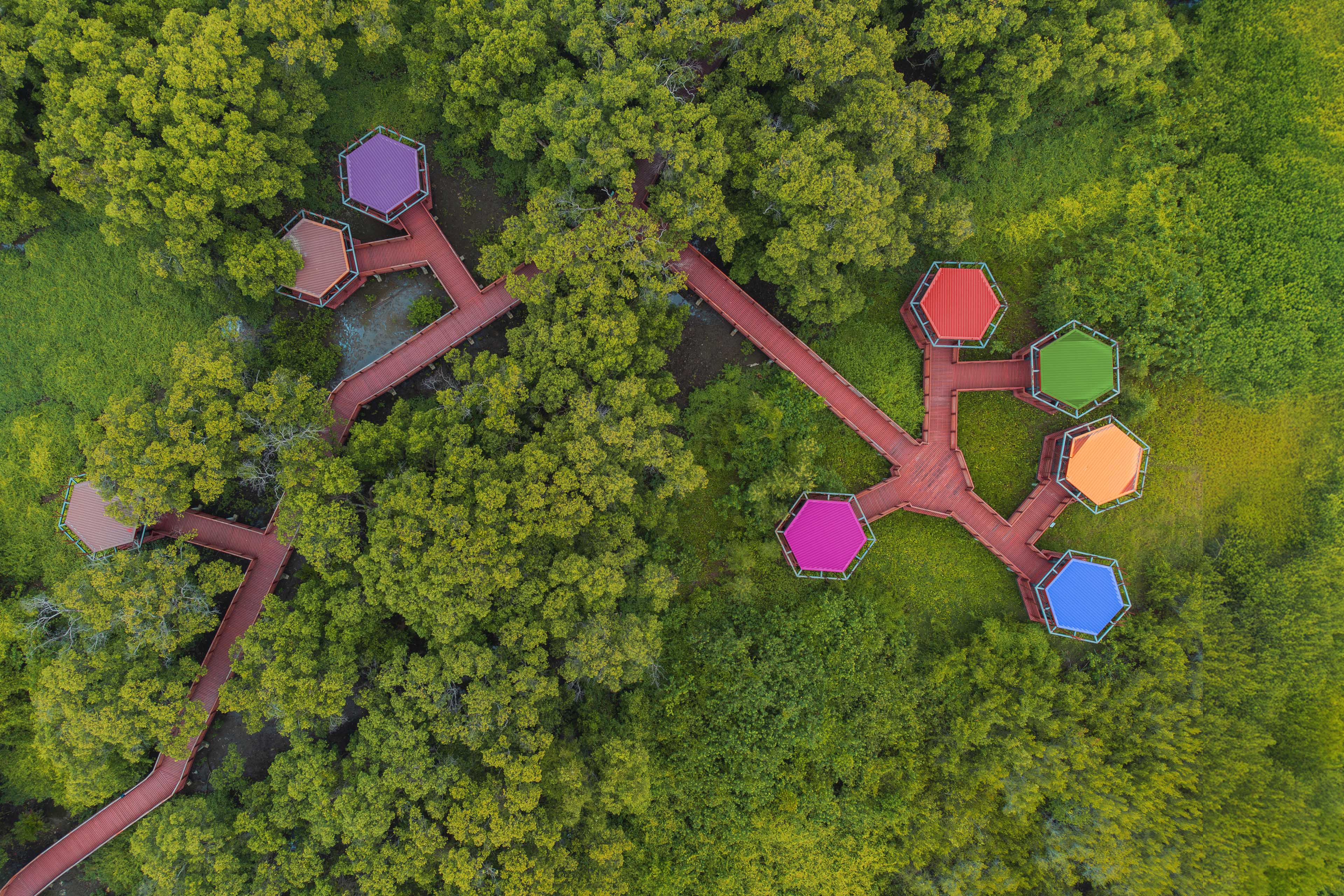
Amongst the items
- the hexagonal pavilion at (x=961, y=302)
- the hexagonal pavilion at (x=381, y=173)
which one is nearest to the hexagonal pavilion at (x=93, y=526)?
the hexagonal pavilion at (x=381, y=173)

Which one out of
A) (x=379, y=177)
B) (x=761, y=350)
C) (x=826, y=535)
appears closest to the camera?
(x=379, y=177)

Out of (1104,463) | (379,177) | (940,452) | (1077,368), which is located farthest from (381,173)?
(1104,463)

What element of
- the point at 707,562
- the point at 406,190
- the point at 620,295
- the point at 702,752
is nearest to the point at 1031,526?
the point at 707,562

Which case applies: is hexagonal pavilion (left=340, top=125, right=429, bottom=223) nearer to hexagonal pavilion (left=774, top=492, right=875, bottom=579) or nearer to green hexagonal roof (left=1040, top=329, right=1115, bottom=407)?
hexagonal pavilion (left=774, top=492, right=875, bottom=579)

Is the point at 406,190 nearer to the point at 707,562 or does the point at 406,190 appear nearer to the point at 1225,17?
the point at 707,562

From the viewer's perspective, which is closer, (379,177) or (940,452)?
(379,177)

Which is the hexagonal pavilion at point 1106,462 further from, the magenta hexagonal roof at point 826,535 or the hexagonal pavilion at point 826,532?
the magenta hexagonal roof at point 826,535

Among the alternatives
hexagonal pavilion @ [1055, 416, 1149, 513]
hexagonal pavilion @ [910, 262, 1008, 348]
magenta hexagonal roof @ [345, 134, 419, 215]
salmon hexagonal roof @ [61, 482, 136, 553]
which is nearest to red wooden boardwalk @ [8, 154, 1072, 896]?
magenta hexagonal roof @ [345, 134, 419, 215]

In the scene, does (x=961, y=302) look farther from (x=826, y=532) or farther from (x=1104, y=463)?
(x=826, y=532)
